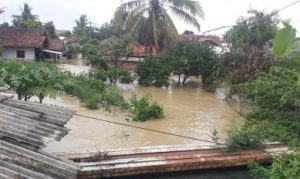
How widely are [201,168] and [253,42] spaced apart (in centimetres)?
1692

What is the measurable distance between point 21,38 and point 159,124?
22.6m

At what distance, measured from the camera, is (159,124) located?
41.1ft

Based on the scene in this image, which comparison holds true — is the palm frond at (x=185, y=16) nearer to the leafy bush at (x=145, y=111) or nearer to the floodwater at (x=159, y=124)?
the floodwater at (x=159, y=124)

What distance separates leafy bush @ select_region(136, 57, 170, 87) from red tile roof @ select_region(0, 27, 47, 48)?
13333 millimetres

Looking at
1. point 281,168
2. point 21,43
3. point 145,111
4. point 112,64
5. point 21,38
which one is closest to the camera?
point 281,168

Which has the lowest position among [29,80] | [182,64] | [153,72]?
[153,72]

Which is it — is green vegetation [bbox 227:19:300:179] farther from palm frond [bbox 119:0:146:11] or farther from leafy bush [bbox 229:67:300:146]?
palm frond [bbox 119:0:146:11]

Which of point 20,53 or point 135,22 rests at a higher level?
point 135,22

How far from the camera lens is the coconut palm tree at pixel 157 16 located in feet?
72.7

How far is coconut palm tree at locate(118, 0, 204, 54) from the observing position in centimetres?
2217

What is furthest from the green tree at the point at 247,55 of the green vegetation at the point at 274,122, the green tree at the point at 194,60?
the green vegetation at the point at 274,122

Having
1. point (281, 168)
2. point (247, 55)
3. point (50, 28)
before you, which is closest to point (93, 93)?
point (247, 55)

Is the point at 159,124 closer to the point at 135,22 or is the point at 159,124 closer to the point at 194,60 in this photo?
the point at 194,60

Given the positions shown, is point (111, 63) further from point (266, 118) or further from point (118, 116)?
point (266, 118)
